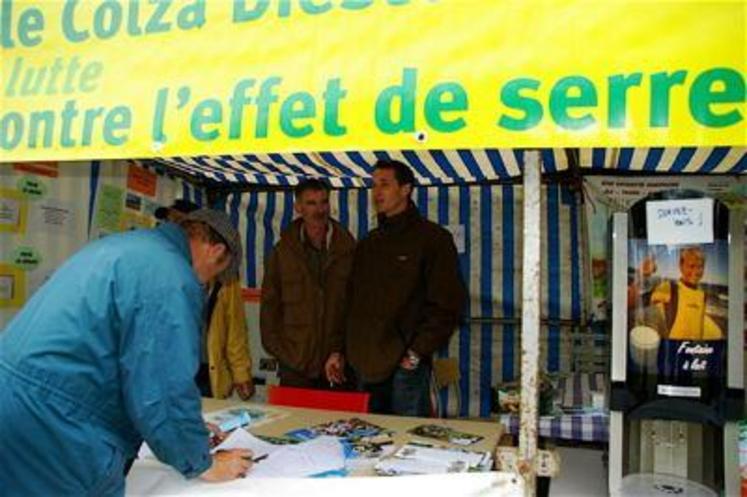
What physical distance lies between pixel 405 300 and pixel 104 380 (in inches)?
73.0

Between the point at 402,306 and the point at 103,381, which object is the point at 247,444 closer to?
the point at 103,381

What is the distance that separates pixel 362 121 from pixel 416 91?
164 millimetres

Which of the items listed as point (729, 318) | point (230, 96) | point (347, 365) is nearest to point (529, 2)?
point (230, 96)

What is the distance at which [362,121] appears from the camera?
1.76 m

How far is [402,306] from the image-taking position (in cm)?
339

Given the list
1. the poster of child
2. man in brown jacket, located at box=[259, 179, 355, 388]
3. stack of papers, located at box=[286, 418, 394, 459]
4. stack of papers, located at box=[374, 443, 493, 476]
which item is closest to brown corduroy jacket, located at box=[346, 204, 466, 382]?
man in brown jacket, located at box=[259, 179, 355, 388]

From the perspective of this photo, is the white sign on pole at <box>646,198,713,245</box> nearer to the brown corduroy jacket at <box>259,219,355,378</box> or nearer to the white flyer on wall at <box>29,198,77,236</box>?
the brown corduroy jacket at <box>259,219,355,378</box>

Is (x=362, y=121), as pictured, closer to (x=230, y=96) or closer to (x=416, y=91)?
(x=416, y=91)

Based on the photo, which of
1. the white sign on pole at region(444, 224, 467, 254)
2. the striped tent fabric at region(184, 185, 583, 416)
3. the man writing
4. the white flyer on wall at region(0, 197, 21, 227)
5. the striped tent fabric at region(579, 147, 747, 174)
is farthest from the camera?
the white sign on pole at region(444, 224, 467, 254)

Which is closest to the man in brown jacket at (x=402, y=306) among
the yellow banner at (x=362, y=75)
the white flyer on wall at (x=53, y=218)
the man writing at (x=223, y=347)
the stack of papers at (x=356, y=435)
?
the stack of papers at (x=356, y=435)

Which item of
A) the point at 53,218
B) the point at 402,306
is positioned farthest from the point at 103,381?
the point at 53,218

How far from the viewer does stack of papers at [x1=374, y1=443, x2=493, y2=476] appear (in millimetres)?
1988

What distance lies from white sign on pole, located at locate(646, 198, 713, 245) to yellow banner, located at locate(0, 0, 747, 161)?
18.0 inches

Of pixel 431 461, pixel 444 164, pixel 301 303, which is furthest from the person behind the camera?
pixel 444 164
